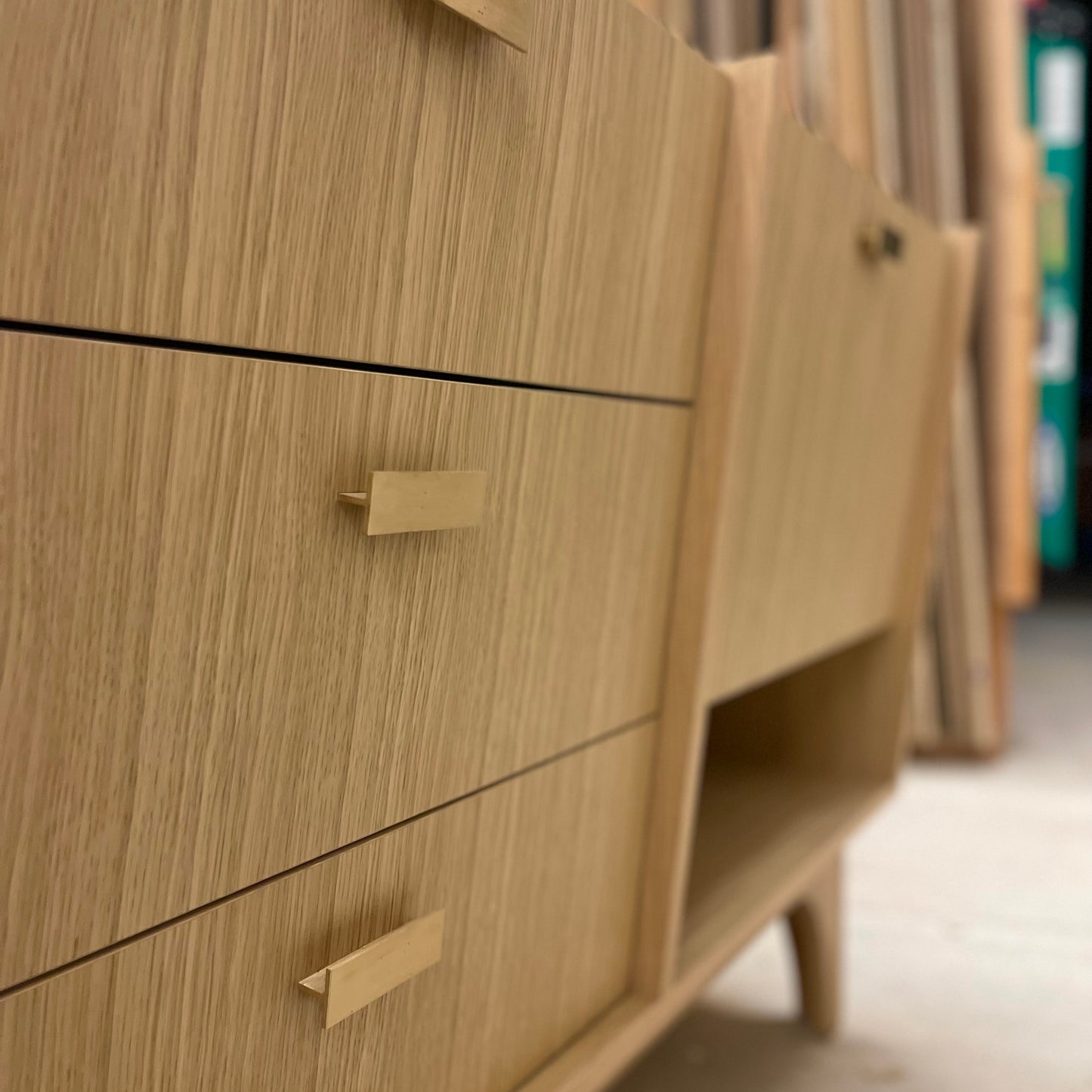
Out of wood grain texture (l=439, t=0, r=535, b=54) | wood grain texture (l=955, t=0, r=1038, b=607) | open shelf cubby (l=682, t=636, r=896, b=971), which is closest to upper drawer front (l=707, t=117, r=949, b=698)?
open shelf cubby (l=682, t=636, r=896, b=971)

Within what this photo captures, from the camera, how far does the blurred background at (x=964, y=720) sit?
1255 millimetres

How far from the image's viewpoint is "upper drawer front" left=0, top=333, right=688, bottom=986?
0.39 metres

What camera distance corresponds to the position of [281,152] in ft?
1.42

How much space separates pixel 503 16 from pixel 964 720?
79.3 inches

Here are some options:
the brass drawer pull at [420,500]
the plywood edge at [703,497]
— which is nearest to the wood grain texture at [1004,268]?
the plywood edge at [703,497]

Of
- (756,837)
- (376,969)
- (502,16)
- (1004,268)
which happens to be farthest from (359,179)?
(1004,268)

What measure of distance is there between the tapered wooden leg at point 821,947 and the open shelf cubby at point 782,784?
0.08m

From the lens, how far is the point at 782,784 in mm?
1264

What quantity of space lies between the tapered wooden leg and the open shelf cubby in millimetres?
80

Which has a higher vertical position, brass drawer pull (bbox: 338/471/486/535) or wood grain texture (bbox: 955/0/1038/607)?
wood grain texture (bbox: 955/0/1038/607)

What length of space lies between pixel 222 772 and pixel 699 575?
384 millimetres

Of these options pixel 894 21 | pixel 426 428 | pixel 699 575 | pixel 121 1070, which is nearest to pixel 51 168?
pixel 426 428

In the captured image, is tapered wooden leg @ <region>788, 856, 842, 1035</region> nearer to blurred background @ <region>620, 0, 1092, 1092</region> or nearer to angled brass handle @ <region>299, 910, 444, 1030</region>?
blurred background @ <region>620, 0, 1092, 1092</region>

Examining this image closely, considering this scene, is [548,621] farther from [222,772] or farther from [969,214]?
[969,214]
